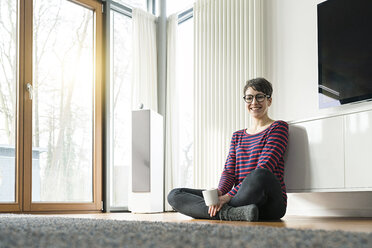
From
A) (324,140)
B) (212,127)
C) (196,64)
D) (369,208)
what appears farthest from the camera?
(196,64)

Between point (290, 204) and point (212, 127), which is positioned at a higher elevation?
point (212, 127)

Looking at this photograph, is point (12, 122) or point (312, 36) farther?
point (12, 122)

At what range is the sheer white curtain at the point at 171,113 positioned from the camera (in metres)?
4.58

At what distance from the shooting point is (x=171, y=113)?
467cm

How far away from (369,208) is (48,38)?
3007 millimetres

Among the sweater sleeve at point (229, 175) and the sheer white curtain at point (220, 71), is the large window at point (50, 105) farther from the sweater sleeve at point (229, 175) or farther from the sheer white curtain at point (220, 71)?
the sweater sleeve at point (229, 175)

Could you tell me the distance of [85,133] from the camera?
13.8 ft

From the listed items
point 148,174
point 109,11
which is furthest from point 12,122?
point 109,11

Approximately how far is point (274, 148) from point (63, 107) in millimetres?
2301

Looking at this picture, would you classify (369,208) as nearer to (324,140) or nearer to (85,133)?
(324,140)

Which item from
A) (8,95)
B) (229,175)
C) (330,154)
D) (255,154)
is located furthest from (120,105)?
(330,154)

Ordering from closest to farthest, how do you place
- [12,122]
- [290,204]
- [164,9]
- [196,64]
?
[290,204] < [12,122] < [196,64] < [164,9]

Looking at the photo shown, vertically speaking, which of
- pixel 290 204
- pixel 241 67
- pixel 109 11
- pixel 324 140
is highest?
pixel 109 11

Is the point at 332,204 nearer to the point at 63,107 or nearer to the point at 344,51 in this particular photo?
the point at 344,51
